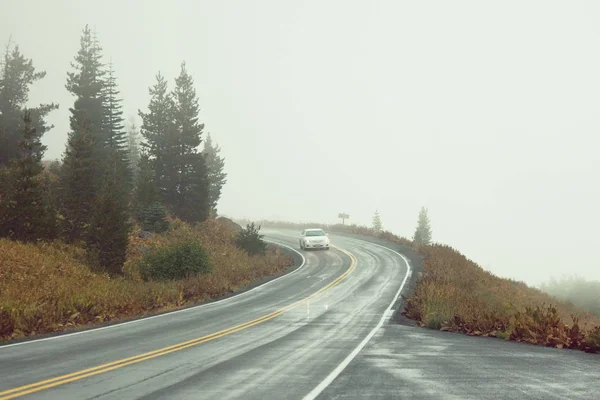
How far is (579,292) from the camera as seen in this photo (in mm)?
43406

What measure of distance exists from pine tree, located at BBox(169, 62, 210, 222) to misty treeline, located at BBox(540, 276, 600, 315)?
29.4 meters

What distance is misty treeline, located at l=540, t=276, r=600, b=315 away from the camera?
3803cm

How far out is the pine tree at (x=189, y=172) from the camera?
38.1 metres

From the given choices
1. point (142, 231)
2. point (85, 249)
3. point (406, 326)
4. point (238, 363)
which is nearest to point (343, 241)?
point (142, 231)

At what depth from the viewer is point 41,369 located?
8375 millimetres

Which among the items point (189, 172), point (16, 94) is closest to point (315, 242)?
point (189, 172)

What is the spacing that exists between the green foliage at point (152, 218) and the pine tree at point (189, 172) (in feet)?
18.0

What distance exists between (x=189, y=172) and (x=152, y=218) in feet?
26.6

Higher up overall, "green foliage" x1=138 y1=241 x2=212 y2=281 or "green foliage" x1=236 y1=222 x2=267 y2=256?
"green foliage" x1=236 y1=222 x2=267 y2=256

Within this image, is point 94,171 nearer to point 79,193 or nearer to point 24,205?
point 79,193

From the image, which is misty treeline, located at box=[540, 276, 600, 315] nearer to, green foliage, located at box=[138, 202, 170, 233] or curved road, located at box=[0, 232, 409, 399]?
curved road, located at box=[0, 232, 409, 399]

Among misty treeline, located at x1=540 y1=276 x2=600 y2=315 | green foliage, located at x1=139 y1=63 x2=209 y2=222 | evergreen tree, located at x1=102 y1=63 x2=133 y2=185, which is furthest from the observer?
evergreen tree, located at x1=102 y1=63 x2=133 y2=185

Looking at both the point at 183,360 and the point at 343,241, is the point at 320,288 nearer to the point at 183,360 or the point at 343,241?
the point at 183,360

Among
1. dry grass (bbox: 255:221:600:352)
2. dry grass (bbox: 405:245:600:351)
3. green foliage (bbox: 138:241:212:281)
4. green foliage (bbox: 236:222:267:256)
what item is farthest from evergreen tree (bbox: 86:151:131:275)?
dry grass (bbox: 405:245:600:351)
